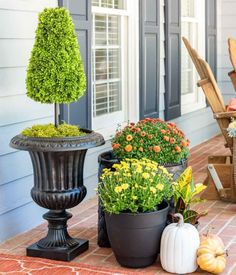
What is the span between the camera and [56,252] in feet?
12.7

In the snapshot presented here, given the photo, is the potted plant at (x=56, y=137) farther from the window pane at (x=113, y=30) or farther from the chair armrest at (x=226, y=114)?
the window pane at (x=113, y=30)

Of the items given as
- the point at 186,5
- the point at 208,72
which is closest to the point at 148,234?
the point at 208,72

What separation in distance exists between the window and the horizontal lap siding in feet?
11.7

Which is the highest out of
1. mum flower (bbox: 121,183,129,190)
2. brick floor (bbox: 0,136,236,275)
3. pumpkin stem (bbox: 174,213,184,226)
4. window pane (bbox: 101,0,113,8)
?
window pane (bbox: 101,0,113,8)

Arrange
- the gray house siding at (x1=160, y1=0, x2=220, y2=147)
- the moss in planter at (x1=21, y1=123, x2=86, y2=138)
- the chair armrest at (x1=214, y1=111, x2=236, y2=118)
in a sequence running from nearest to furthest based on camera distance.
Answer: the moss in planter at (x1=21, y1=123, x2=86, y2=138) < the chair armrest at (x1=214, y1=111, x2=236, y2=118) < the gray house siding at (x1=160, y1=0, x2=220, y2=147)

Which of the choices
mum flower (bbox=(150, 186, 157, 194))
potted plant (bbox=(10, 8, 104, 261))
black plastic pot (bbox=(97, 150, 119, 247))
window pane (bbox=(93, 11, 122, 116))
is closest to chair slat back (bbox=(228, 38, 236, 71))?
window pane (bbox=(93, 11, 122, 116))

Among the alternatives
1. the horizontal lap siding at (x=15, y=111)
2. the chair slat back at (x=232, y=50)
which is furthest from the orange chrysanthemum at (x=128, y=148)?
the chair slat back at (x=232, y=50)

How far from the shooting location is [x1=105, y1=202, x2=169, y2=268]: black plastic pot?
3.59 meters

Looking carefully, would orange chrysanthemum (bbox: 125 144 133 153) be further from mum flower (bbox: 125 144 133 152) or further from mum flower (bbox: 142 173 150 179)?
mum flower (bbox: 142 173 150 179)

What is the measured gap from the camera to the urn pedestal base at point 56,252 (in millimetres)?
3842

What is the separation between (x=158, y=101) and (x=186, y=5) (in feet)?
5.84

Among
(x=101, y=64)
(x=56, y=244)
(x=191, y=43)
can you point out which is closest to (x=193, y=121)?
(x=191, y=43)

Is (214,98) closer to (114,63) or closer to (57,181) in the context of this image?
(114,63)

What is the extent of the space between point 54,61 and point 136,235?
42.8 inches
